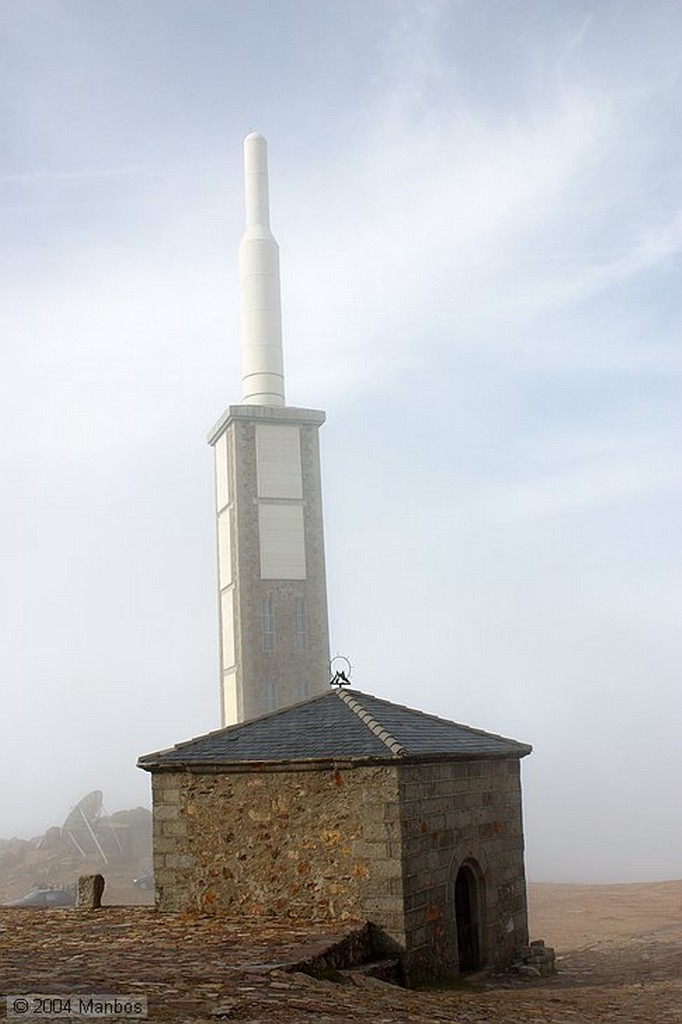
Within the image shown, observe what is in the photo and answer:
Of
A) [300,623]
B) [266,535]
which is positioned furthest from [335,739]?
[266,535]

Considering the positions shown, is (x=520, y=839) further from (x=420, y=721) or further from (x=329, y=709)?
(x=329, y=709)

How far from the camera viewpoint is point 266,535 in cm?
4253

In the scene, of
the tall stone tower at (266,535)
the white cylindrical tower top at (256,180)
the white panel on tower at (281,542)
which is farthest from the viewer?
the white cylindrical tower top at (256,180)

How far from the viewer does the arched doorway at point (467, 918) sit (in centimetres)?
1562

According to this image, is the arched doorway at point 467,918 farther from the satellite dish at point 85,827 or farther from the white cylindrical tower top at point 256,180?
the white cylindrical tower top at point 256,180

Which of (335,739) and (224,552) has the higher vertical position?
(224,552)

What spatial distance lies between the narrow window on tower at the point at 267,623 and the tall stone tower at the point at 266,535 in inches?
1.5

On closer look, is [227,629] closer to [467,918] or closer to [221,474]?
[221,474]

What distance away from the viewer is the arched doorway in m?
15.6

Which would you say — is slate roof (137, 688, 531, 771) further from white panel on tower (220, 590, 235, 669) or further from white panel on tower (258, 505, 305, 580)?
white panel on tower (220, 590, 235, 669)

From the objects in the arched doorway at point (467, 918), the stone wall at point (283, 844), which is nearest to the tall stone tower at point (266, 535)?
the arched doorway at point (467, 918)

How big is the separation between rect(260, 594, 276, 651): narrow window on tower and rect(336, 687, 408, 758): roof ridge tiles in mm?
23907

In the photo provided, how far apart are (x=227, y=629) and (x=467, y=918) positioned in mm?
28014

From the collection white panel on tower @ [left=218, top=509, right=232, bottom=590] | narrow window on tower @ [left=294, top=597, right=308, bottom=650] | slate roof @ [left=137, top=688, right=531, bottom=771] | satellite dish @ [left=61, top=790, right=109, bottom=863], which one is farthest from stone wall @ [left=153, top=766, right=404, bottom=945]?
satellite dish @ [left=61, top=790, right=109, bottom=863]
